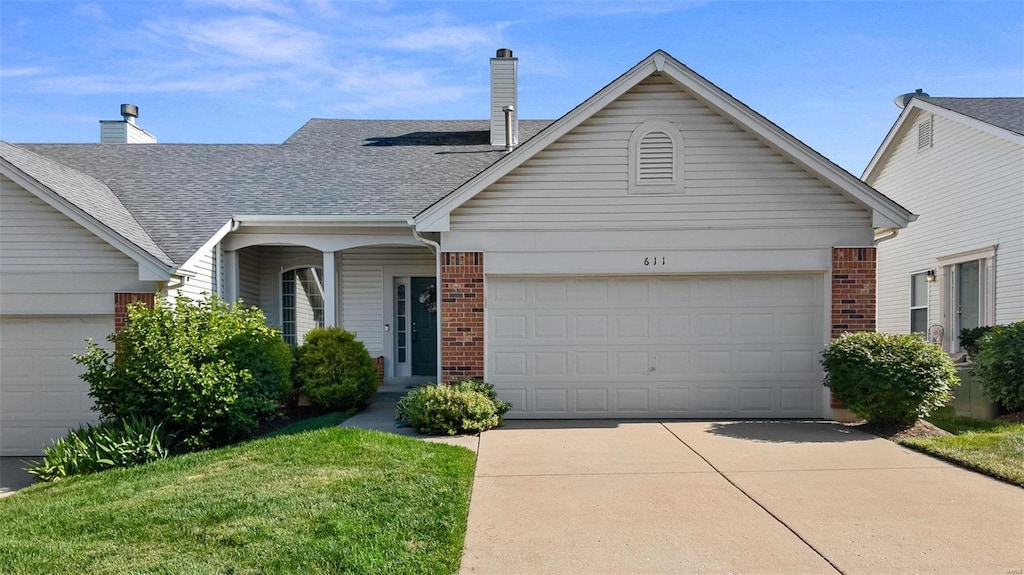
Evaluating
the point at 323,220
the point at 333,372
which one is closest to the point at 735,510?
the point at 333,372

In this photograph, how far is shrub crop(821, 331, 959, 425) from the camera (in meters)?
8.88

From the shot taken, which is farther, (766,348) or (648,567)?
(766,348)

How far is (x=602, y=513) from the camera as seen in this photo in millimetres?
5832

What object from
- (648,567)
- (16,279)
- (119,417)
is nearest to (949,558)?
(648,567)

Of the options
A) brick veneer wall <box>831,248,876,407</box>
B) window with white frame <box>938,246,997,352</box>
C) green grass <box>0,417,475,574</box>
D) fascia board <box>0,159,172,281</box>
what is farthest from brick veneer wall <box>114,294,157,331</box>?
window with white frame <box>938,246,997,352</box>

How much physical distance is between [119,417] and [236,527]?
488 cm

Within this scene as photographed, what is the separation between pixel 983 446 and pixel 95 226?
12539 mm

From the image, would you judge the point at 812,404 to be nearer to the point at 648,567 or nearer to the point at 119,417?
the point at 648,567

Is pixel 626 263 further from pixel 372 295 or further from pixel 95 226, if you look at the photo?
pixel 95 226

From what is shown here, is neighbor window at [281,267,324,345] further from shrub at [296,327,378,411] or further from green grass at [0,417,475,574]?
green grass at [0,417,475,574]

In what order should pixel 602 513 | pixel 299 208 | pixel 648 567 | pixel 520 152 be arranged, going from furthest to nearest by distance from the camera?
1. pixel 299 208
2. pixel 520 152
3. pixel 602 513
4. pixel 648 567

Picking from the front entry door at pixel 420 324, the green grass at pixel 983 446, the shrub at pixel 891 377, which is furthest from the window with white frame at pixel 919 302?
the front entry door at pixel 420 324

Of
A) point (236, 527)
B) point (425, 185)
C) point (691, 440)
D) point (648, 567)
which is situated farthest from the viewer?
point (425, 185)

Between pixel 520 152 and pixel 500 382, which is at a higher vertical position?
pixel 520 152
